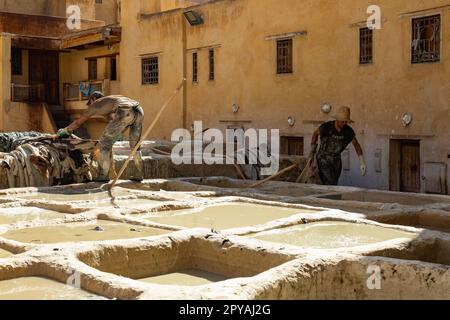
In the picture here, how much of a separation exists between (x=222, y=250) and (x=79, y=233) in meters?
1.62

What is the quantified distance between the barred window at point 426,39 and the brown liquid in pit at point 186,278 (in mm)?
9972

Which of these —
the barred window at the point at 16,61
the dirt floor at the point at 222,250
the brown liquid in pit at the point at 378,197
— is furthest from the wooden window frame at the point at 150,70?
the dirt floor at the point at 222,250

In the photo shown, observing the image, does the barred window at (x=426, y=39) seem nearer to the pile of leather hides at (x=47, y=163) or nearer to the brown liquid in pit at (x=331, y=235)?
the pile of leather hides at (x=47, y=163)

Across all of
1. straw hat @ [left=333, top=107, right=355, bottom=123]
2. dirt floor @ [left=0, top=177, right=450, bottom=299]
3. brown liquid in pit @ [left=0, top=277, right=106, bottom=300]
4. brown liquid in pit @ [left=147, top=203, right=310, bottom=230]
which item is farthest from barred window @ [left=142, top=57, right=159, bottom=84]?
brown liquid in pit @ [left=0, top=277, right=106, bottom=300]

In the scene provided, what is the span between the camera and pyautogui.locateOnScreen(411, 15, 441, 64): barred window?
555 inches

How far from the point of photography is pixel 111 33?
80.6 ft

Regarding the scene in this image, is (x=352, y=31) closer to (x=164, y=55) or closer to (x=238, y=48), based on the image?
(x=238, y=48)

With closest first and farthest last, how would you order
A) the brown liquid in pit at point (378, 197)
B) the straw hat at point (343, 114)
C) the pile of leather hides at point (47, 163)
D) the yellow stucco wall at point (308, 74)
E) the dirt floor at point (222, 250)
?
the dirt floor at point (222, 250) → the brown liquid in pit at point (378, 197) → the pile of leather hides at point (47, 163) → the straw hat at point (343, 114) → the yellow stucco wall at point (308, 74)

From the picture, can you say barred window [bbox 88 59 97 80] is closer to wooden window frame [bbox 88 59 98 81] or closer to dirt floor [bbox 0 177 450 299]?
wooden window frame [bbox 88 59 98 81]

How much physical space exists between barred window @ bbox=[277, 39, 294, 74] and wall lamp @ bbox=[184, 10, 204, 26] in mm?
3585

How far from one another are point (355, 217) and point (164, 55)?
15778 millimetres

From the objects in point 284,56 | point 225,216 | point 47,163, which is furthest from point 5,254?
point 284,56
